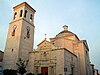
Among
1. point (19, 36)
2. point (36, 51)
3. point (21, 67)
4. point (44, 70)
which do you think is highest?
point (19, 36)

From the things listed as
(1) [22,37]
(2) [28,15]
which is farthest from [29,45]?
(2) [28,15]

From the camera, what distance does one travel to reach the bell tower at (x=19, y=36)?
2325cm

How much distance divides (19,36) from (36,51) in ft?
14.2

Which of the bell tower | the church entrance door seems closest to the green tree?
the bell tower

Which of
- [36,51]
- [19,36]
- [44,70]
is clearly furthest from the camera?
[36,51]

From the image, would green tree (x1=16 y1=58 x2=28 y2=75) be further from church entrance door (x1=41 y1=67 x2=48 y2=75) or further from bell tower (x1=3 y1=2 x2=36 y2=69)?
church entrance door (x1=41 y1=67 x2=48 y2=75)

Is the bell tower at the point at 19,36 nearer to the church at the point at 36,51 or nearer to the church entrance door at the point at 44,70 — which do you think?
the church at the point at 36,51

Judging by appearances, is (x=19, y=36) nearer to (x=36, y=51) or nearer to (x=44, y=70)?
(x=36, y=51)

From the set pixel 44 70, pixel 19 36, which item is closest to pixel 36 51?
pixel 44 70

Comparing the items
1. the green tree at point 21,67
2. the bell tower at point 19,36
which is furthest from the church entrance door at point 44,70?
the bell tower at point 19,36

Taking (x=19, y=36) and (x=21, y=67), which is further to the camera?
(x=19, y=36)

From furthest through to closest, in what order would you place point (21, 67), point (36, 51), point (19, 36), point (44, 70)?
point (36, 51) → point (19, 36) → point (44, 70) → point (21, 67)

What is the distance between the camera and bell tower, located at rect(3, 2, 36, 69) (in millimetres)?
23250

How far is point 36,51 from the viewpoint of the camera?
80.1ft
